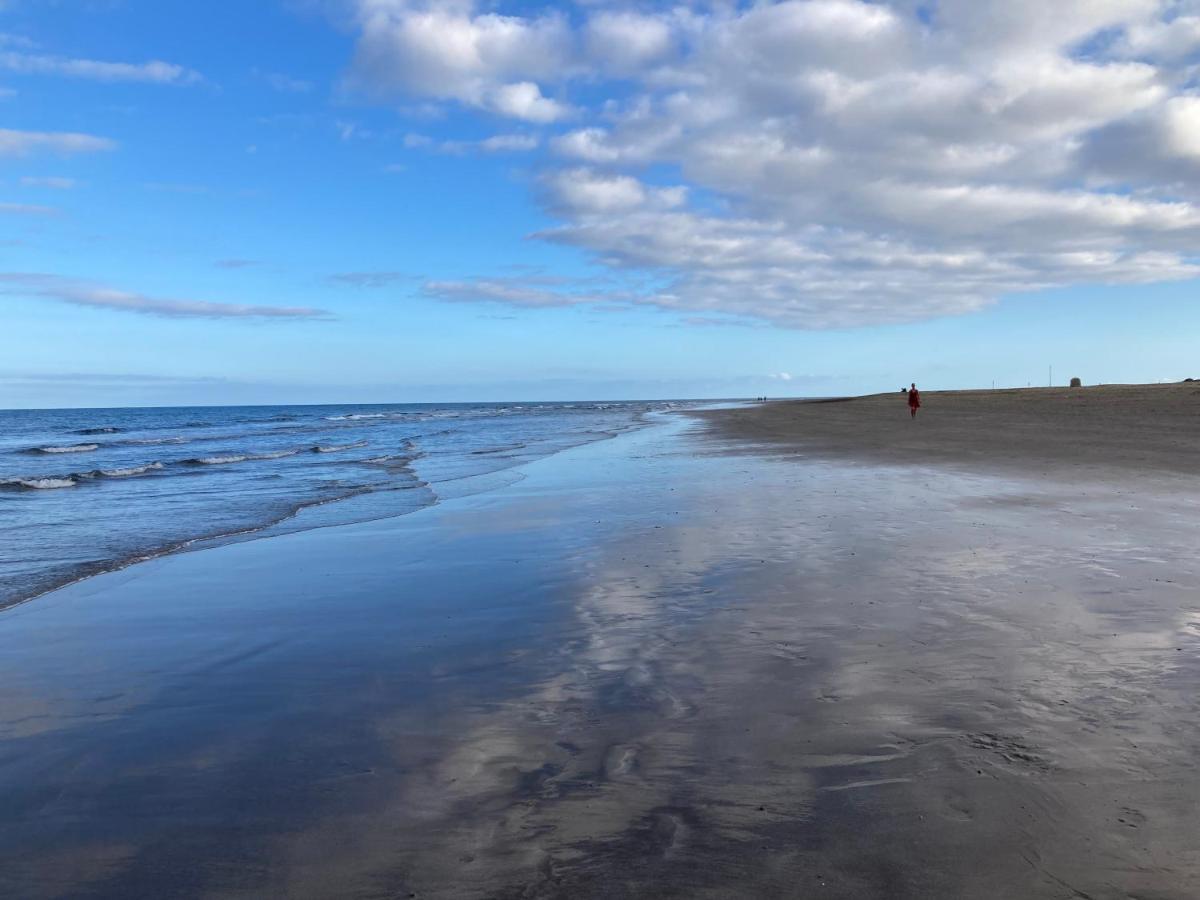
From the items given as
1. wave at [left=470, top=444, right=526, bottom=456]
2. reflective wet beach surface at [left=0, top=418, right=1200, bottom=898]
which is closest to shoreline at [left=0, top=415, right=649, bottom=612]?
reflective wet beach surface at [left=0, top=418, right=1200, bottom=898]

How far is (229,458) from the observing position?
31.2 metres

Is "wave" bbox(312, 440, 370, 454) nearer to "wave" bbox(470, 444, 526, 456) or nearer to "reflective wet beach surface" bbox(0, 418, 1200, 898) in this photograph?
"wave" bbox(470, 444, 526, 456)

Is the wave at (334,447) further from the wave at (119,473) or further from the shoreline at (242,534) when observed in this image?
the shoreline at (242,534)

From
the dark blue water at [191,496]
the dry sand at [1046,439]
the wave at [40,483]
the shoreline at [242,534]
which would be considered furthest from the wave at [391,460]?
the dry sand at [1046,439]

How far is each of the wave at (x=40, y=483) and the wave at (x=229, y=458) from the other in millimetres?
5986

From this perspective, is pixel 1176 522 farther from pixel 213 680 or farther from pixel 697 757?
pixel 213 680

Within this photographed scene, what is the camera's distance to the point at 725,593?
7582 mm

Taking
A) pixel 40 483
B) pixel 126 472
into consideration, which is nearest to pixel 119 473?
pixel 126 472

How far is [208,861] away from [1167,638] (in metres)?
6.21

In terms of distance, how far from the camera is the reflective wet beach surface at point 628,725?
323cm

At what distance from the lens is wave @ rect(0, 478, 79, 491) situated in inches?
873

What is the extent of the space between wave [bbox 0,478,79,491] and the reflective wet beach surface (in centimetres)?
1635

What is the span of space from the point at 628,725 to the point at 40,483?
24142mm

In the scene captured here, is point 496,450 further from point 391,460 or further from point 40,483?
point 40,483
